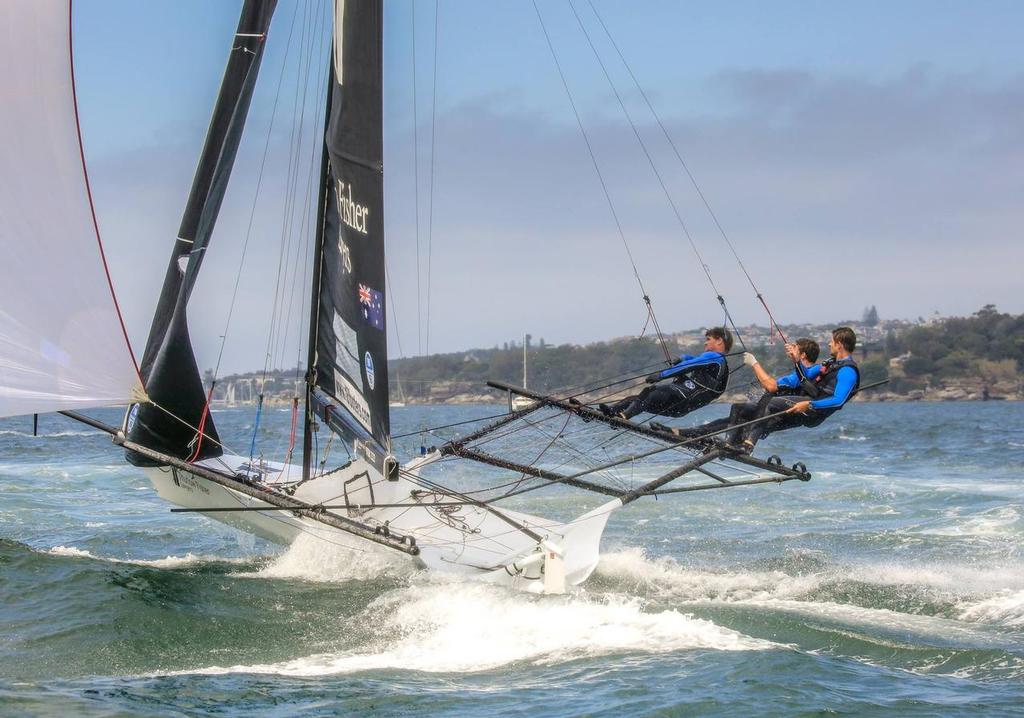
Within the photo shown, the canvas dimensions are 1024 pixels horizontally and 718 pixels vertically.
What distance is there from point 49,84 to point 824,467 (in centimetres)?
1813

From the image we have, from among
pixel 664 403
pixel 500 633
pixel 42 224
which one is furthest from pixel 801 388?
pixel 42 224

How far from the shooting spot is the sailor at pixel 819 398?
8.44 m

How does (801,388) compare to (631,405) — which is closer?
(801,388)

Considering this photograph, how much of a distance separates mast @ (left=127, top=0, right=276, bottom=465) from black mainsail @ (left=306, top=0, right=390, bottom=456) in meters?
1.10

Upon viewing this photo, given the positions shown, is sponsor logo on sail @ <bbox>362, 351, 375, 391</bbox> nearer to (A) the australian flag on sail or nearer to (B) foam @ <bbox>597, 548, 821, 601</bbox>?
(A) the australian flag on sail

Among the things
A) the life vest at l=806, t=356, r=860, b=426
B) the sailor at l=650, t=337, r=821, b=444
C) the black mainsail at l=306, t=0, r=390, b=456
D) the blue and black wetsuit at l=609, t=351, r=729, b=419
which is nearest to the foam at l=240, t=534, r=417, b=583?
the black mainsail at l=306, t=0, r=390, b=456

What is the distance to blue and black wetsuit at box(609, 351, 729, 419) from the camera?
8.98m

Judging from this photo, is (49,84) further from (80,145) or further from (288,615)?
(288,615)

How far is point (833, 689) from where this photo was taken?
6.11m

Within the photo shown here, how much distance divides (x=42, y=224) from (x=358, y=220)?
2344 mm

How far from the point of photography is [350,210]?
873 cm

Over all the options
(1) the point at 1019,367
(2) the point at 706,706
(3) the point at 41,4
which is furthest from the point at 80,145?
(1) the point at 1019,367

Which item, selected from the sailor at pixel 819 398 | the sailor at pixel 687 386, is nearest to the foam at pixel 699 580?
the sailor at pixel 819 398

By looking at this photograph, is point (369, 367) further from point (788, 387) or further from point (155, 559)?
point (155, 559)
